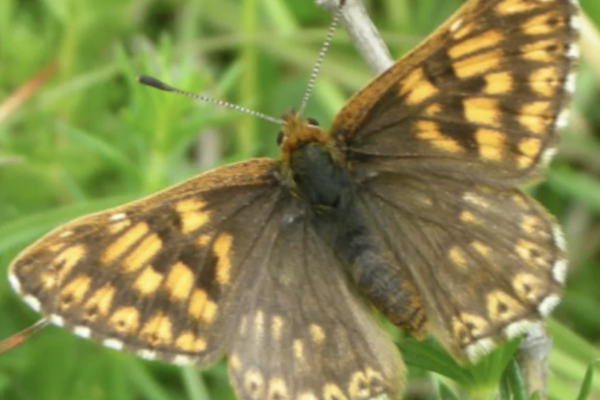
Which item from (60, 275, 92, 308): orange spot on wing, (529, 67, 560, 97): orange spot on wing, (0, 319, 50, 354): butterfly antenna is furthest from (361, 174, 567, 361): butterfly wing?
(0, 319, 50, 354): butterfly antenna

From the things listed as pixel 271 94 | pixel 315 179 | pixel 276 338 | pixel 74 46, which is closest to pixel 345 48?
pixel 271 94

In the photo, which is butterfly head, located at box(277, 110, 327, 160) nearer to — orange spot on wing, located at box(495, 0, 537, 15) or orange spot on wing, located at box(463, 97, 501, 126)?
orange spot on wing, located at box(463, 97, 501, 126)

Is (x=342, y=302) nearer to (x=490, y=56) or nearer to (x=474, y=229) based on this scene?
(x=474, y=229)

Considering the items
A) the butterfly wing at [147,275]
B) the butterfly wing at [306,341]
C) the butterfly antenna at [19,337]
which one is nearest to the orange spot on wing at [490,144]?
the butterfly wing at [306,341]

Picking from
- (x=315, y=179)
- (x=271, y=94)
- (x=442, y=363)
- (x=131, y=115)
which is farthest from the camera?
(x=271, y=94)

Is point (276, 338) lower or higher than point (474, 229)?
lower

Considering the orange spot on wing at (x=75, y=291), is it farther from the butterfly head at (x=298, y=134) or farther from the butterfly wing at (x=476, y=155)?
the butterfly wing at (x=476, y=155)
